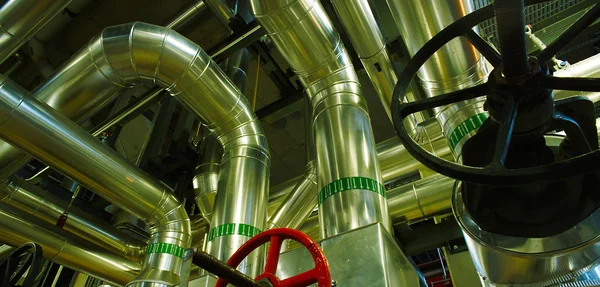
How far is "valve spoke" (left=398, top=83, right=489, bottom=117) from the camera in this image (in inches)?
27.2

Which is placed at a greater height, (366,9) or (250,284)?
(366,9)

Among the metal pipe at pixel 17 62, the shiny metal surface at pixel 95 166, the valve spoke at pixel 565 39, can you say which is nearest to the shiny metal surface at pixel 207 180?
the shiny metal surface at pixel 95 166

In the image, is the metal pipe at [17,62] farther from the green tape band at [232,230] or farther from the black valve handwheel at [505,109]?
the black valve handwheel at [505,109]

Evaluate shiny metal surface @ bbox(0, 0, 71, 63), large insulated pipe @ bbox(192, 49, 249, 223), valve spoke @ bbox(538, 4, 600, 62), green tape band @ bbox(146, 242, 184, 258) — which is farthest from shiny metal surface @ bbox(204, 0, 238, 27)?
valve spoke @ bbox(538, 4, 600, 62)

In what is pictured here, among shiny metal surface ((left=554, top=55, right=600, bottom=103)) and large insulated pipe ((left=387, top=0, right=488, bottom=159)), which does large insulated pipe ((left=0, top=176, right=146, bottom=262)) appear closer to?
large insulated pipe ((left=387, top=0, right=488, bottom=159))

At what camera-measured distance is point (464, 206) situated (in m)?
0.82

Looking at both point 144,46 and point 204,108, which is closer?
point 144,46

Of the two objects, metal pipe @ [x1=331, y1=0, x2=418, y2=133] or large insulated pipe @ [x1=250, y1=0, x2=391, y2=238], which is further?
metal pipe @ [x1=331, y1=0, x2=418, y2=133]

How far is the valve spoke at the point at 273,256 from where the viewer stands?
2.30 feet

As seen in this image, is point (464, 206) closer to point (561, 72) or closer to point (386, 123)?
point (561, 72)

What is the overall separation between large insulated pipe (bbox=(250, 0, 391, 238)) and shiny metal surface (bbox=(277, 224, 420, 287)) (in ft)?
0.39

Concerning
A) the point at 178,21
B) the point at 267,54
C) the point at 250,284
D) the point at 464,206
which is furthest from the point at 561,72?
the point at 178,21

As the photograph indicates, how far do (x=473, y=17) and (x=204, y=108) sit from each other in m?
1.15

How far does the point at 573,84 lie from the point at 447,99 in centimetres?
19
